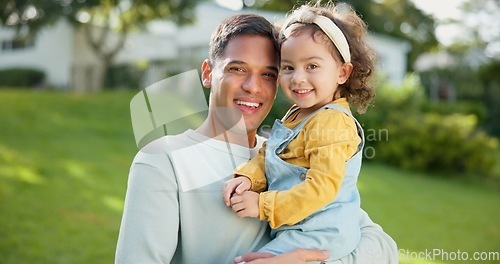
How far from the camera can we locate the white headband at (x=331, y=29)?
7.07 feet

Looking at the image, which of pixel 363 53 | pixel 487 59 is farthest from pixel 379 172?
pixel 487 59

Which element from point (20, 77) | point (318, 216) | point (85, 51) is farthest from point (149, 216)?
point (85, 51)

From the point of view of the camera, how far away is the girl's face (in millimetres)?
2139

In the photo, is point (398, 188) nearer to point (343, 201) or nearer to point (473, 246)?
point (473, 246)

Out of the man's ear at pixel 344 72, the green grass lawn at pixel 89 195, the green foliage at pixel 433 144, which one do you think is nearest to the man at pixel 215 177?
the man's ear at pixel 344 72

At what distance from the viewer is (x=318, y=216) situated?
2.05 m

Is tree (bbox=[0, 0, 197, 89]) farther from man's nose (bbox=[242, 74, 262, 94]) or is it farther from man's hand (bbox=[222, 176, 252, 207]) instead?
man's hand (bbox=[222, 176, 252, 207])

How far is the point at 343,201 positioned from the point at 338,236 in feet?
0.40

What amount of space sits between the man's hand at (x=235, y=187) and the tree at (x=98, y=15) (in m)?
15.0

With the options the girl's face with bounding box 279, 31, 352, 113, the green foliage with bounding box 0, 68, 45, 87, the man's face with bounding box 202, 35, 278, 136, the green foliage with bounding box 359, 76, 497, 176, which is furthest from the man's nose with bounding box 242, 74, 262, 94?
the green foliage with bounding box 0, 68, 45, 87

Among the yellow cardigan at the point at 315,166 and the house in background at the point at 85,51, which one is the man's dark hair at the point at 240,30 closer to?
the yellow cardigan at the point at 315,166

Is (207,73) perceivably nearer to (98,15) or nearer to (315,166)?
(315,166)

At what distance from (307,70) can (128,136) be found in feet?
37.5

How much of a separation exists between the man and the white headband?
0.48 ft
